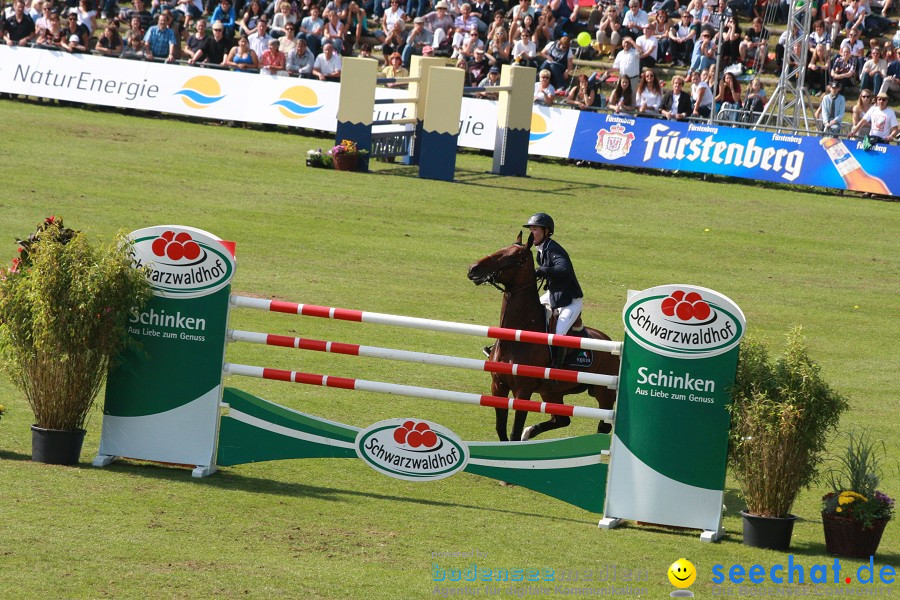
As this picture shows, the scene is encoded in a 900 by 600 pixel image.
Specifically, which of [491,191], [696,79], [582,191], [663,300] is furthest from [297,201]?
[663,300]

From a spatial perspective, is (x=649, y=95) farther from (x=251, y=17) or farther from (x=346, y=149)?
(x=251, y=17)

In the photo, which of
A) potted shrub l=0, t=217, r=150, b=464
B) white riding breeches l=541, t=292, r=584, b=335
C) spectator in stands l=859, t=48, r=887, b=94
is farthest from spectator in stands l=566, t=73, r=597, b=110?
potted shrub l=0, t=217, r=150, b=464

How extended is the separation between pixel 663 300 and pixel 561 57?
25.6 meters

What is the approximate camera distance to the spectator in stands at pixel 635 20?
3491 centimetres

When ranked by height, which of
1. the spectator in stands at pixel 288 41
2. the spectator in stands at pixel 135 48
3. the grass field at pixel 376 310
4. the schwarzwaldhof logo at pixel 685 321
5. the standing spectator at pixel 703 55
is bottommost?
the grass field at pixel 376 310

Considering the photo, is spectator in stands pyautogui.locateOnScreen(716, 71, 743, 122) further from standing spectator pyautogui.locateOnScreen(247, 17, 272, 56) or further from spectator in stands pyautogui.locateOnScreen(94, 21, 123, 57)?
spectator in stands pyautogui.locateOnScreen(94, 21, 123, 57)

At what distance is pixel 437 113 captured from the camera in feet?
86.5

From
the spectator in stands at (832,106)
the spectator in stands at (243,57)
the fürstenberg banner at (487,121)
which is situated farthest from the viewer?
the spectator in stands at (243,57)

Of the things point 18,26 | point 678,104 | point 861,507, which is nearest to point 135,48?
point 18,26

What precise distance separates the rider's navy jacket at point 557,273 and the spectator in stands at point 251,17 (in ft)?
89.1

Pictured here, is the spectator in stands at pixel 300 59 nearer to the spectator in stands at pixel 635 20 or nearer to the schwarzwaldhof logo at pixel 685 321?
the spectator in stands at pixel 635 20

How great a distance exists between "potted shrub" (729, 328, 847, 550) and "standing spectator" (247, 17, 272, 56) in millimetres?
27855

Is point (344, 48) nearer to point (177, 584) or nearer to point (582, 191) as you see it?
point (582, 191)

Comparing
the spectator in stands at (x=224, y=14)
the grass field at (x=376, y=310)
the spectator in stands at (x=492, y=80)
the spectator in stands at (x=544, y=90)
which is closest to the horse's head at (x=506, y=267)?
the grass field at (x=376, y=310)
